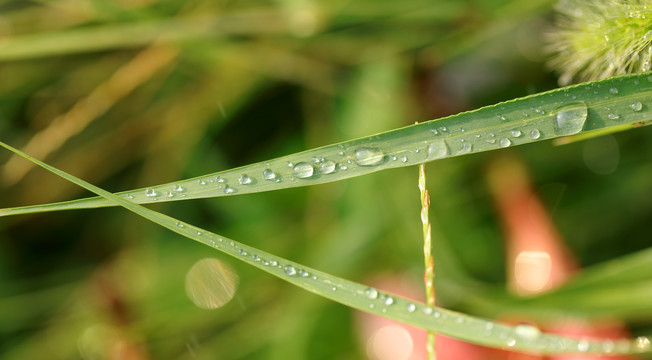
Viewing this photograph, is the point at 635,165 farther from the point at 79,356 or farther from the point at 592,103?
the point at 79,356

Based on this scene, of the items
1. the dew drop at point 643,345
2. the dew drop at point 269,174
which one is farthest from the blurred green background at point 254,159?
the dew drop at point 269,174

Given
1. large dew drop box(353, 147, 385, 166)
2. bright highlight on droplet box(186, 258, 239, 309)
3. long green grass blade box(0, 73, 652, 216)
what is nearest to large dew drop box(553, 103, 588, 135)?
long green grass blade box(0, 73, 652, 216)

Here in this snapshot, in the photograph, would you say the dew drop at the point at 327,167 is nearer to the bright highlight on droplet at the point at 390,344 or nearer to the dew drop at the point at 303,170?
the dew drop at the point at 303,170

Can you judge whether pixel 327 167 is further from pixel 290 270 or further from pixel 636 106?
pixel 636 106

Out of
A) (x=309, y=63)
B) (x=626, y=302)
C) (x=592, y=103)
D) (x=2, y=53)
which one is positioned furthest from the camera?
(x=309, y=63)

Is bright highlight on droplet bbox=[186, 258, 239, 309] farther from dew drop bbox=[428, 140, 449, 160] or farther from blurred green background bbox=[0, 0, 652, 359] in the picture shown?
dew drop bbox=[428, 140, 449, 160]

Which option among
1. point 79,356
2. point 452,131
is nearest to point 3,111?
point 79,356

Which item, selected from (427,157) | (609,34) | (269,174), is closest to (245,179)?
(269,174)
